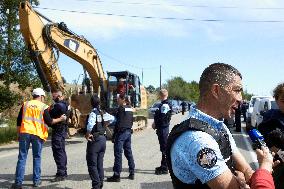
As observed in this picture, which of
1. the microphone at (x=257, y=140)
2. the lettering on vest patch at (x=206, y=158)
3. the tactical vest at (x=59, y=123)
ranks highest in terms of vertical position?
the microphone at (x=257, y=140)

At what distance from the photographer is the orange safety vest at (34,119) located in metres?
8.28

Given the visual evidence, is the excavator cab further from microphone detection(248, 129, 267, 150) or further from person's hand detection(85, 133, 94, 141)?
microphone detection(248, 129, 267, 150)

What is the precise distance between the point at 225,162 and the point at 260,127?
1.85m

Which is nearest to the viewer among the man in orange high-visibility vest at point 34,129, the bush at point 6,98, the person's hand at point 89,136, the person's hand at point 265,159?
the person's hand at point 265,159

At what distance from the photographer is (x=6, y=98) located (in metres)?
27.4

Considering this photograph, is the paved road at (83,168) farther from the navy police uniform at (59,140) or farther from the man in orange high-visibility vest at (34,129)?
the man in orange high-visibility vest at (34,129)

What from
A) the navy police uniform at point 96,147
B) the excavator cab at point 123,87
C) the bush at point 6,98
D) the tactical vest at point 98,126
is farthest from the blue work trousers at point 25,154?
the bush at point 6,98

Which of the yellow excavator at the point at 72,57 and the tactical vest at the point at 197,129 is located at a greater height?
the yellow excavator at the point at 72,57

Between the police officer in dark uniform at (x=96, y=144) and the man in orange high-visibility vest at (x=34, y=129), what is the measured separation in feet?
3.36

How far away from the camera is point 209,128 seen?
2299mm

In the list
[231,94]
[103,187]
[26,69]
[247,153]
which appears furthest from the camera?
[26,69]

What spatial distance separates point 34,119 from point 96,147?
1.39 metres

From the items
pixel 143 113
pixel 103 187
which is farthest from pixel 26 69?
pixel 103 187

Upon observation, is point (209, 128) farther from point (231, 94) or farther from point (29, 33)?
point (29, 33)
